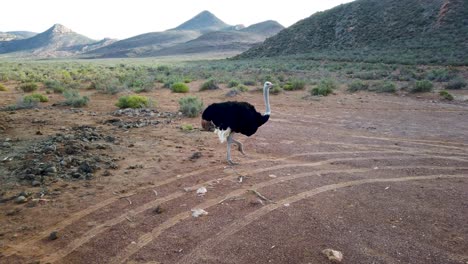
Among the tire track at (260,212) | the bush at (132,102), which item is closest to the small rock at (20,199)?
the tire track at (260,212)

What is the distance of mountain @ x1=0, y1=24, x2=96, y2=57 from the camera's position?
147 metres

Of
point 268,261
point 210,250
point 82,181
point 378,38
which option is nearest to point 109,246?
point 210,250

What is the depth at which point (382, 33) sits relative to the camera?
49875mm

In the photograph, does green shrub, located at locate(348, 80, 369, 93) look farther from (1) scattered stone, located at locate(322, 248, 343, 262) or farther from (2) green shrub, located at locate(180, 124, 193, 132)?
(1) scattered stone, located at locate(322, 248, 343, 262)

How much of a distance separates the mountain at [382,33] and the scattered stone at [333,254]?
31831 millimetres

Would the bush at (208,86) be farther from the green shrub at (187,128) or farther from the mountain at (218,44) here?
the mountain at (218,44)

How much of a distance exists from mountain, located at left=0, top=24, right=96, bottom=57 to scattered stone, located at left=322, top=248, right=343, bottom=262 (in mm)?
148721

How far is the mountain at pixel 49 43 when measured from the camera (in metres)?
147

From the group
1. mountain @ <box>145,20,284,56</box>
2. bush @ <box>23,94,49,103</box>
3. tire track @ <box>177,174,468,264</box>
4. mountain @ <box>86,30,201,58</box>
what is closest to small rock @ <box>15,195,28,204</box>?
tire track @ <box>177,174,468,264</box>

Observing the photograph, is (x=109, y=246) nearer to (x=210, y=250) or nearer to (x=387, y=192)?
(x=210, y=250)

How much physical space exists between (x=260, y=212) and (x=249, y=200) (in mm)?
435

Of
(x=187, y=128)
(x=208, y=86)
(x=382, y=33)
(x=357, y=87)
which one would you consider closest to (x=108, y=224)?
(x=187, y=128)

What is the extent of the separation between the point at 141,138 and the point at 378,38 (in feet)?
151

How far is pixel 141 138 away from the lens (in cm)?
1000
